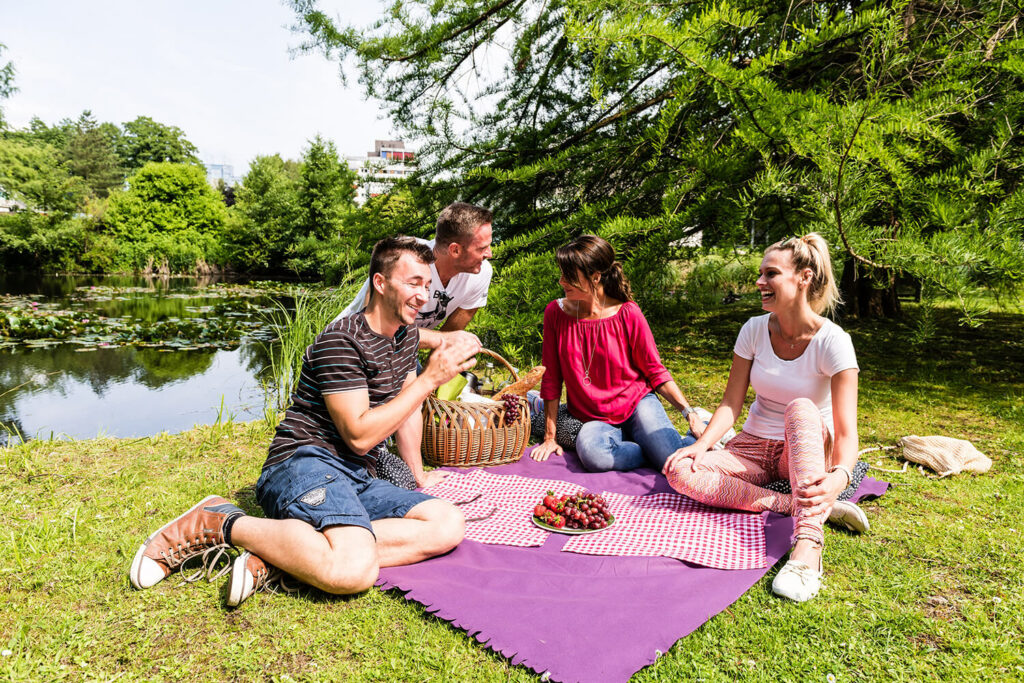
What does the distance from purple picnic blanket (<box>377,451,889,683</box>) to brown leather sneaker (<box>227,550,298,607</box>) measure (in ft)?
1.18

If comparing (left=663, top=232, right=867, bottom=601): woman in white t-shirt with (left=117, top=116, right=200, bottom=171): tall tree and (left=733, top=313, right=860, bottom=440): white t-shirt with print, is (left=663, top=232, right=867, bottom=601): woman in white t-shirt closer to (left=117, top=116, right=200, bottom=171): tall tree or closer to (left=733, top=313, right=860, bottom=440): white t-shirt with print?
(left=733, top=313, right=860, bottom=440): white t-shirt with print

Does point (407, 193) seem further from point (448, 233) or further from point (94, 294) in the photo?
point (94, 294)

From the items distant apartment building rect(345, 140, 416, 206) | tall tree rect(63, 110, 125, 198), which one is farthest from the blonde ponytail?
tall tree rect(63, 110, 125, 198)

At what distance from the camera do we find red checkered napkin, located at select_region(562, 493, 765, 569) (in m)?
2.54

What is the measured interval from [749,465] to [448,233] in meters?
2.15

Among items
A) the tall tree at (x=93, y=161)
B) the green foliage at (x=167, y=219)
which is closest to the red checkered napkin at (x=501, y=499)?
the green foliage at (x=167, y=219)

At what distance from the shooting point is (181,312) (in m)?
13.1

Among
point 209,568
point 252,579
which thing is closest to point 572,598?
point 252,579

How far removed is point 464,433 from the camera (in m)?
3.72

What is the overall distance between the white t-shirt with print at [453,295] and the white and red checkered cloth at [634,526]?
114 centimetres

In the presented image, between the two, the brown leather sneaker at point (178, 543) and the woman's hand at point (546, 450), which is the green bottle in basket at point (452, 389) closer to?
the woman's hand at point (546, 450)

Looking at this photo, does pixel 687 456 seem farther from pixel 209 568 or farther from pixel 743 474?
pixel 209 568

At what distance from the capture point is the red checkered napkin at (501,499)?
2781 millimetres

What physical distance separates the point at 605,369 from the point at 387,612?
2.14 metres
